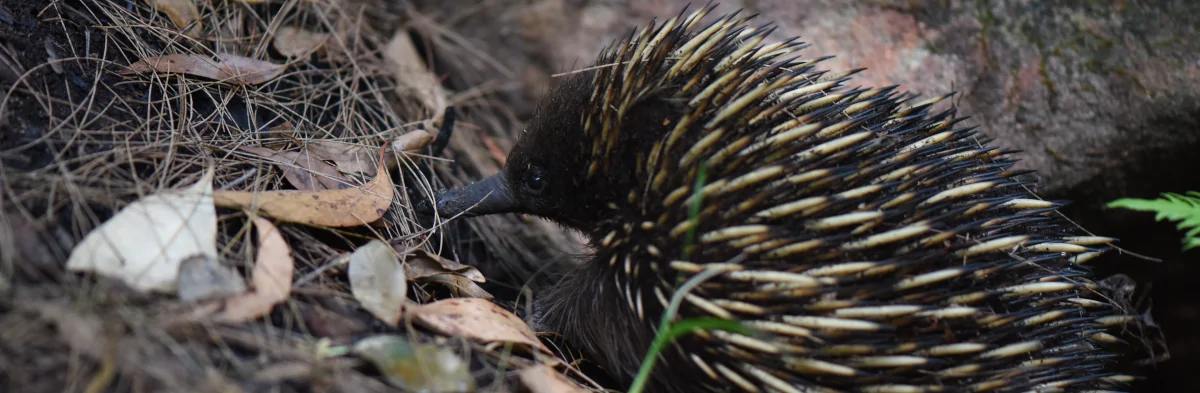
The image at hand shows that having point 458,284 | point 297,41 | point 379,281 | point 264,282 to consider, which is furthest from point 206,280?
point 297,41

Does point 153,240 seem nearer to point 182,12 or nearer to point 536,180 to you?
point 536,180

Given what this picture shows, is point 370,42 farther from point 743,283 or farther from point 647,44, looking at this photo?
point 743,283

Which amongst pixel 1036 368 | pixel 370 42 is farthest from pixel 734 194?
pixel 370 42

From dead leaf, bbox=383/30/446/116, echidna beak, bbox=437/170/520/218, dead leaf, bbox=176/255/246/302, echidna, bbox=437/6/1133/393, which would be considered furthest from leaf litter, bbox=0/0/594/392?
echidna, bbox=437/6/1133/393

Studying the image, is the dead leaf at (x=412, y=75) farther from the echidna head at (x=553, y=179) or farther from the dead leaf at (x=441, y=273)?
the dead leaf at (x=441, y=273)

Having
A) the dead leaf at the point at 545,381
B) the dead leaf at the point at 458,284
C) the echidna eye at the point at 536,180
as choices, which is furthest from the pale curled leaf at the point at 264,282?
the echidna eye at the point at 536,180

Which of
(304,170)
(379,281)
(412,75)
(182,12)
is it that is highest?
(412,75)

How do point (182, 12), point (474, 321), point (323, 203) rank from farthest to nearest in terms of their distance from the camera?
point (182, 12) < point (323, 203) < point (474, 321)
